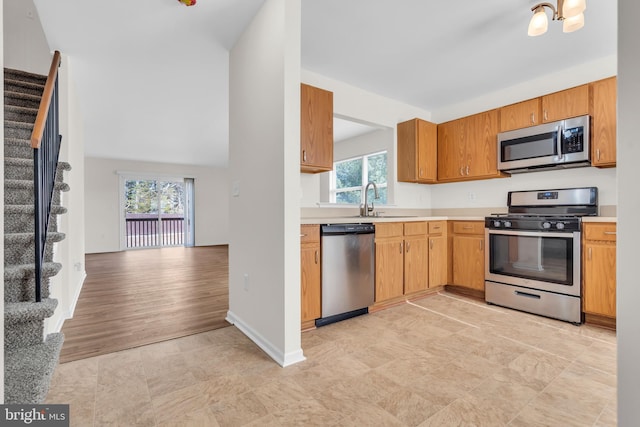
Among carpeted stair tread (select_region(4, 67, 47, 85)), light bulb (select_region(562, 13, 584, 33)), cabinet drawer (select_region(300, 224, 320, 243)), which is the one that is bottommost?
cabinet drawer (select_region(300, 224, 320, 243))

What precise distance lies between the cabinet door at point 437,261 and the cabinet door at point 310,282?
5.02 feet

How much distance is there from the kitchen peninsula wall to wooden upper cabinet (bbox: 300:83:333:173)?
340 mm

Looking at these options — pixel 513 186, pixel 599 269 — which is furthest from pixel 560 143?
pixel 599 269

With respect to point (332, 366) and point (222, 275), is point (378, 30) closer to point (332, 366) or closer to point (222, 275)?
point (332, 366)

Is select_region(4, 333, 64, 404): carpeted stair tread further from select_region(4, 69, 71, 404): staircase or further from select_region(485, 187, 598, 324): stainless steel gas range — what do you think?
select_region(485, 187, 598, 324): stainless steel gas range

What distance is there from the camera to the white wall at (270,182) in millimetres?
1867

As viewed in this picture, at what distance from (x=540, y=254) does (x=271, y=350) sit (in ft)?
8.31

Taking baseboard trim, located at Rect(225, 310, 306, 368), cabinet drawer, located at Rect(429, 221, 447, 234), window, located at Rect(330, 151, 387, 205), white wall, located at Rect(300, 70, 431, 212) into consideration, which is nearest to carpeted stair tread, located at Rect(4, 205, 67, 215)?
baseboard trim, located at Rect(225, 310, 306, 368)

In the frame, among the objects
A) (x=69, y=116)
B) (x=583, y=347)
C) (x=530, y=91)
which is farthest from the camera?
(x=530, y=91)

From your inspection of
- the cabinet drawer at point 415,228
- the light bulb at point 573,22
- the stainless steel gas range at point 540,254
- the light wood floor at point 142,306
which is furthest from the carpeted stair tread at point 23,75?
the stainless steel gas range at point 540,254

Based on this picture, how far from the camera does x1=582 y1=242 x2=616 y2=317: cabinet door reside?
2367 millimetres

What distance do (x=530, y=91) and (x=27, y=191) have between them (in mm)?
4655

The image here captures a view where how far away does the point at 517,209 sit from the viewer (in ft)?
10.9

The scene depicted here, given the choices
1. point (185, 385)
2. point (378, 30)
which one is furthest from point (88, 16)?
point (185, 385)
